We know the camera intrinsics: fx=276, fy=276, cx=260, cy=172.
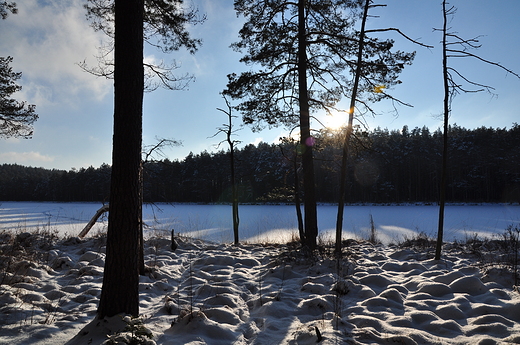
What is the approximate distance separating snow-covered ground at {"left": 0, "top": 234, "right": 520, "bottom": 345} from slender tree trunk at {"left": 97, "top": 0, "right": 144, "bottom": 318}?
291 millimetres

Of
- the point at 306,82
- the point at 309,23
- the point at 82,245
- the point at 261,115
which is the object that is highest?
the point at 309,23

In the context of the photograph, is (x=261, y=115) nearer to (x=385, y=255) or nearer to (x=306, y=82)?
(x=306, y=82)

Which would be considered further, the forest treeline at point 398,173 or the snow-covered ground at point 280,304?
the forest treeline at point 398,173

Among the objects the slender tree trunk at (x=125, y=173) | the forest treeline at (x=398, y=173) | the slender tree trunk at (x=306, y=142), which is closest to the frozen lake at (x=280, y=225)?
the slender tree trunk at (x=125, y=173)

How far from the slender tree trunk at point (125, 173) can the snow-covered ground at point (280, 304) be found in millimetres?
291

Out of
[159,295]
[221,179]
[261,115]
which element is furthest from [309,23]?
[221,179]

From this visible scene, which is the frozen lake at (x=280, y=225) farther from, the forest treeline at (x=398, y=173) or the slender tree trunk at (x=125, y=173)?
the forest treeline at (x=398, y=173)

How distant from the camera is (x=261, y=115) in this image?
8320 millimetres

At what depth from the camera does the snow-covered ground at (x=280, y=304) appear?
2.73m

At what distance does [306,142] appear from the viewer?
751 cm

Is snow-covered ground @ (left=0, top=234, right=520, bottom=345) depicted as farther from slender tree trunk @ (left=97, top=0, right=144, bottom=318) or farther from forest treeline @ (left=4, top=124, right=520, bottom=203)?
forest treeline @ (left=4, top=124, right=520, bottom=203)

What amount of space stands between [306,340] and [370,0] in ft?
24.8

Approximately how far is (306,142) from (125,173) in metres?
5.35

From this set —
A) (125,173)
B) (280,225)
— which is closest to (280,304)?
(125,173)
